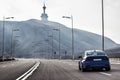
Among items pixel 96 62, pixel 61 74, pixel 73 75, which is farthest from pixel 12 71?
pixel 73 75

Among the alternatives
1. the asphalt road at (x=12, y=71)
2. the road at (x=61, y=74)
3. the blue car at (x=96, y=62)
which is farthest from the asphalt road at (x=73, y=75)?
the asphalt road at (x=12, y=71)

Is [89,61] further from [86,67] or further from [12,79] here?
[12,79]

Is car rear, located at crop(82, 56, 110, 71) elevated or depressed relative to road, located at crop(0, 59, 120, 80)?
elevated

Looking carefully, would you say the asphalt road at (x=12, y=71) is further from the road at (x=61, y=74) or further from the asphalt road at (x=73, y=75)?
the asphalt road at (x=73, y=75)

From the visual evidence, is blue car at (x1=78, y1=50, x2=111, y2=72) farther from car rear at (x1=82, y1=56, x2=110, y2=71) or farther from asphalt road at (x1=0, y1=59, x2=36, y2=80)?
asphalt road at (x1=0, y1=59, x2=36, y2=80)

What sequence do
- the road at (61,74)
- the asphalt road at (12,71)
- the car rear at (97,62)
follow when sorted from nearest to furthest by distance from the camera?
1. the road at (61,74)
2. the asphalt road at (12,71)
3. the car rear at (97,62)

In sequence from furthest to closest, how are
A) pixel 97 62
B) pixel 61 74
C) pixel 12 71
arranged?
pixel 12 71, pixel 97 62, pixel 61 74

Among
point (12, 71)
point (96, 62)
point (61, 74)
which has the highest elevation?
point (96, 62)

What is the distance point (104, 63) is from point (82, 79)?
755 cm

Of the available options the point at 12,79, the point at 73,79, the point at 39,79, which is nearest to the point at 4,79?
the point at 12,79

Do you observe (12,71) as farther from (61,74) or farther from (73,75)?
(73,75)

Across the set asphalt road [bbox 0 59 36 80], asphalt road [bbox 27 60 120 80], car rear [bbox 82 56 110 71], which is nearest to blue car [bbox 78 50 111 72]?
car rear [bbox 82 56 110 71]

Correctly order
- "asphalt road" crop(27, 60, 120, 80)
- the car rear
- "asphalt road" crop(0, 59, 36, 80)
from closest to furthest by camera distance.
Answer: "asphalt road" crop(27, 60, 120, 80), "asphalt road" crop(0, 59, 36, 80), the car rear

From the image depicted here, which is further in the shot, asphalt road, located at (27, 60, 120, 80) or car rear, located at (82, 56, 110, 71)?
car rear, located at (82, 56, 110, 71)
